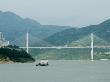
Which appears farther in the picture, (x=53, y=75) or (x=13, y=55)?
(x=13, y=55)

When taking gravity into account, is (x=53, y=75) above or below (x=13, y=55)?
below

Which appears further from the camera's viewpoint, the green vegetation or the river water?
the green vegetation

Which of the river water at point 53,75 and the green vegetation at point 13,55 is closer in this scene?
the river water at point 53,75

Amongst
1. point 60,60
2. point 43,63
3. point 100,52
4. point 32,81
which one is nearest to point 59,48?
point 60,60

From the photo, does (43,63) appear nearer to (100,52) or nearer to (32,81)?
(100,52)

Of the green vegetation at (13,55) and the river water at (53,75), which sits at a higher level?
the green vegetation at (13,55)

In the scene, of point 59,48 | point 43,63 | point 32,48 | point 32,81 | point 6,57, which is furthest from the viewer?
point 59,48

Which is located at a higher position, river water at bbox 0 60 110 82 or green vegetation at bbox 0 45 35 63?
green vegetation at bbox 0 45 35 63

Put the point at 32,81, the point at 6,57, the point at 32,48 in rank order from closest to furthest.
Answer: the point at 32,81
the point at 6,57
the point at 32,48
